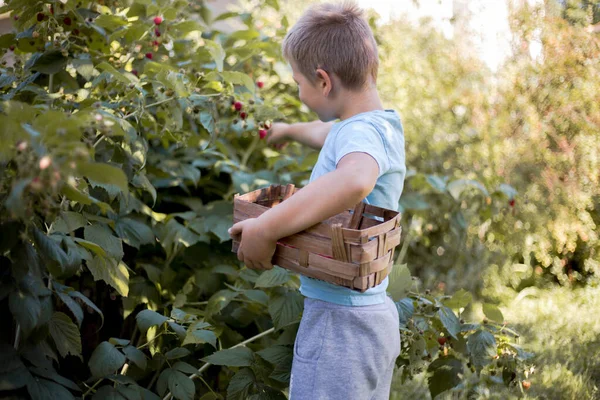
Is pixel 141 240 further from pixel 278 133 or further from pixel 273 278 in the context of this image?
pixel 278 133

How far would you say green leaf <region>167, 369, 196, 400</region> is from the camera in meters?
1.90

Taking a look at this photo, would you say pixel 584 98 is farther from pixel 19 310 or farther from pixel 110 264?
pixel 19 310

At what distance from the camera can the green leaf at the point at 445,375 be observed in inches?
87.5

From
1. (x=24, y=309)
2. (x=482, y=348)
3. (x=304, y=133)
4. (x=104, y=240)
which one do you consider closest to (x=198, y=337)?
(x=104, y=240)

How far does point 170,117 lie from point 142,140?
0.16m

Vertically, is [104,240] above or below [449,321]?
above

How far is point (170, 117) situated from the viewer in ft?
7.48

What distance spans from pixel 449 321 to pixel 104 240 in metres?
Result: 1.12

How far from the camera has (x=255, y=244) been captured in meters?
1.60

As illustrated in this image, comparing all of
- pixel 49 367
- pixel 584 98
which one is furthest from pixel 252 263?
pixel 584 98

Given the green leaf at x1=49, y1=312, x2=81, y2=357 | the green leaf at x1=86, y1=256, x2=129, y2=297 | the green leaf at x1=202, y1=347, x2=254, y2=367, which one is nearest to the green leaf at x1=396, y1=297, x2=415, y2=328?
the green leaf at x1=202, y1=347, x2=254, y2=367

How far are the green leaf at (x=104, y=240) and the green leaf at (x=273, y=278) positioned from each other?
0.44 m

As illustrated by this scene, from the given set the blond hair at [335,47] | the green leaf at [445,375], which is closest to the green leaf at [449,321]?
the green leaf at [445,375]

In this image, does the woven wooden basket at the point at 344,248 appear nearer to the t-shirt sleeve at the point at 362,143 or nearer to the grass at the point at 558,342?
the t-shirt sleeve at the point at 362,143
